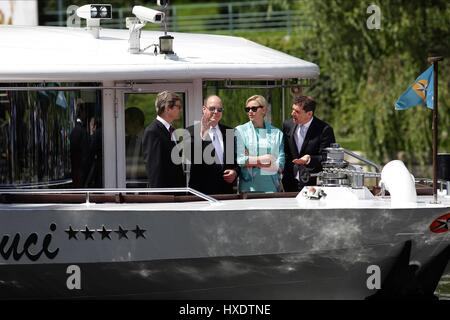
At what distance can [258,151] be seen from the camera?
11961mm

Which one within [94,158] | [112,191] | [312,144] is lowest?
[112,191]

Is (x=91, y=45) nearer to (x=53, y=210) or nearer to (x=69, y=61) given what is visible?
(x=69, y=61)

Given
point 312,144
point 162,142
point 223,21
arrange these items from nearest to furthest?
point 162,142, point 312,144, point 223,21

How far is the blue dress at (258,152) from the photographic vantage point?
1191cm

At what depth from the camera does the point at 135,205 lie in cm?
1146

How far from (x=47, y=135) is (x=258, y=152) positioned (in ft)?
6.72

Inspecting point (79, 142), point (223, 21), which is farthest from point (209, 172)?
point (223, 21)

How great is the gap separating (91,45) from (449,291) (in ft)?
16.7

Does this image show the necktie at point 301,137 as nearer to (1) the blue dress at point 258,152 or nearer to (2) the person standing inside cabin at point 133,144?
(1) the blue dress at point 258,152

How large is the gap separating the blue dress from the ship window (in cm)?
138

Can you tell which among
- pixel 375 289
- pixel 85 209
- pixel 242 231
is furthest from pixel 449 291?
pixel 85 209

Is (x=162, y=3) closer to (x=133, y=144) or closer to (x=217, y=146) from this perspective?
(x=133, y=144)

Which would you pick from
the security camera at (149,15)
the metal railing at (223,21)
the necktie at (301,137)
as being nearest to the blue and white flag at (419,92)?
the necktie at (301,137)

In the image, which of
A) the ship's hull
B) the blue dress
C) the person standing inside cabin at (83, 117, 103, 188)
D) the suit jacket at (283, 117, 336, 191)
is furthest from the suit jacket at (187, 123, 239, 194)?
the person standing inside cabin at (83, 117, 103, 188)
